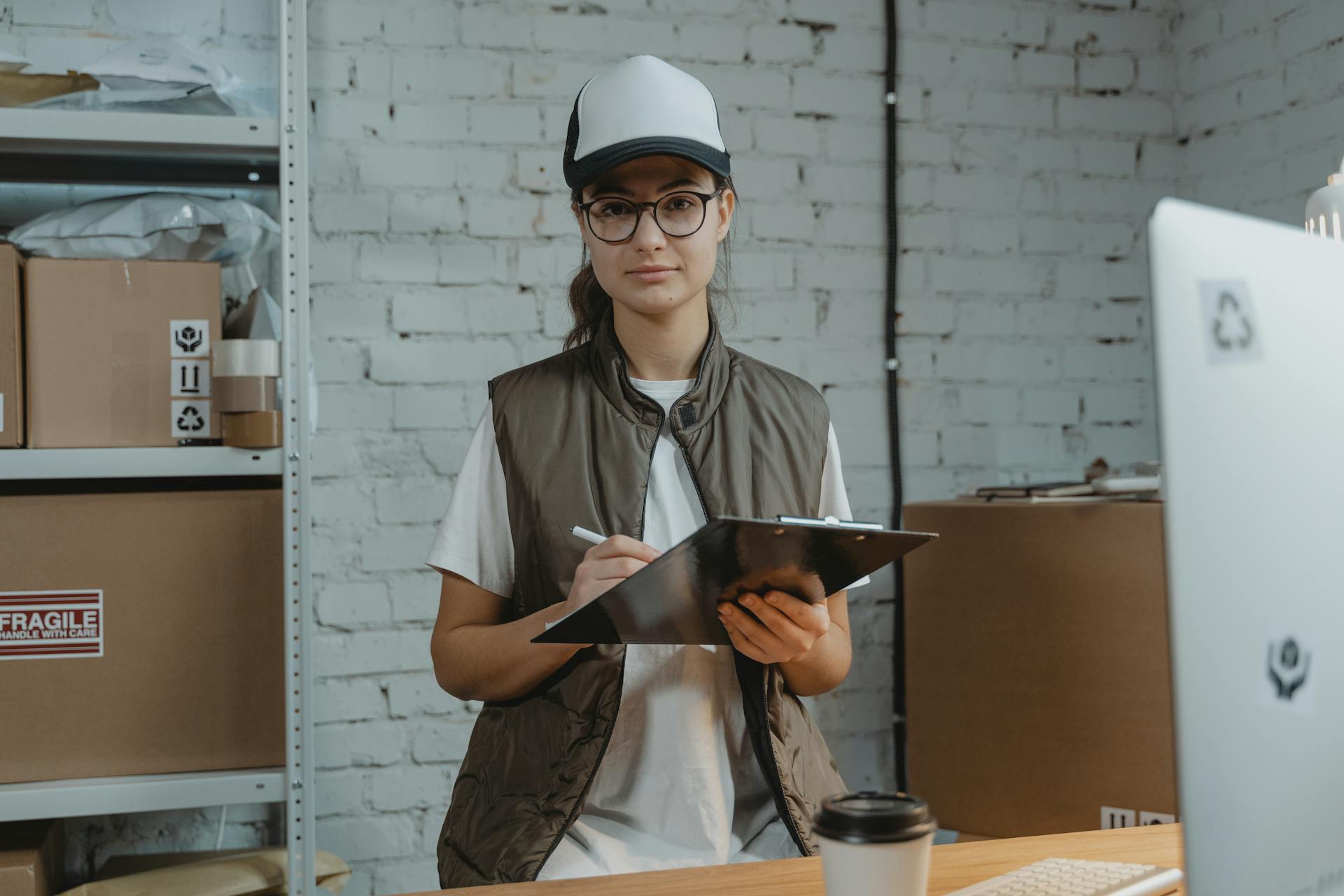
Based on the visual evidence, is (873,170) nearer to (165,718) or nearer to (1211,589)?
Answer: (165,718)

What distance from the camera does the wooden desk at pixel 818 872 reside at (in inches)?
30.0

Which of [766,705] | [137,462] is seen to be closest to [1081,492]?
[766,705]

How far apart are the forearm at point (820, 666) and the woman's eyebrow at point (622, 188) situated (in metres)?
0.54

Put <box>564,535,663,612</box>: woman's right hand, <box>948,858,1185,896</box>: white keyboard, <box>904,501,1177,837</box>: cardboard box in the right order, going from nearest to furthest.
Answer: <box>948,858,1185,896</box>: white keyboard, <box>564,535,663,612</box>: woman's right hand, <box>904,501,1177,837</box>: cardboard box

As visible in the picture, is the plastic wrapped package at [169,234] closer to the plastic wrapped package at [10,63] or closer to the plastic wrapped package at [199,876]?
the plastic wrapped package at [10,63]

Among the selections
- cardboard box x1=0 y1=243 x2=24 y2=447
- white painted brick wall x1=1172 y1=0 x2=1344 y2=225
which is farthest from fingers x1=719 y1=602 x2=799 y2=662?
white painted brick wall x1=1172 y1=0 x2=1344 y2=225

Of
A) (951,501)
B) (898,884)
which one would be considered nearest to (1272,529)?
(898,884)

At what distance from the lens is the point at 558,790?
Answer: 1.19 m

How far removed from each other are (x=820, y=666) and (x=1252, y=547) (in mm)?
893

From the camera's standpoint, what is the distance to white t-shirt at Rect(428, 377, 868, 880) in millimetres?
1165

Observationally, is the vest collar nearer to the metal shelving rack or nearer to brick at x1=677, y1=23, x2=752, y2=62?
the metal shelving rack

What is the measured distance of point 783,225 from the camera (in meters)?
2.25

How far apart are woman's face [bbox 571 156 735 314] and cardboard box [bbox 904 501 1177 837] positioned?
2.93 feet

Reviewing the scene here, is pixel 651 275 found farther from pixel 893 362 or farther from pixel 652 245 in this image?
pixel 893 362
